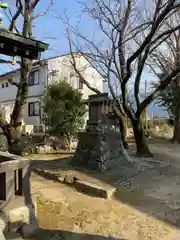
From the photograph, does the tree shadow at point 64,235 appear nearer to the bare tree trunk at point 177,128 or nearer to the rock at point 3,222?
the rock at point 3,222

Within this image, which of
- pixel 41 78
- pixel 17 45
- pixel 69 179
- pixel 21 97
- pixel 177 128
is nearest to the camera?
pixel 17 45

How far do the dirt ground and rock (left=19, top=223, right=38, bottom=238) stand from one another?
0.16 m

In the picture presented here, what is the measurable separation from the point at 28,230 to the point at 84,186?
236cm

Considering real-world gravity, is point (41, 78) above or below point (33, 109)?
above

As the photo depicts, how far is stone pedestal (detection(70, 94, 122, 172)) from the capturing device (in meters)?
7.09

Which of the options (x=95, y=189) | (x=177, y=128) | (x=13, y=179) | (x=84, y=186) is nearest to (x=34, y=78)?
(x=177, y=128)

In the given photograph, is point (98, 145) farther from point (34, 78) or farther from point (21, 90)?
point (34, 78)

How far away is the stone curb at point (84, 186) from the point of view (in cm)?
518

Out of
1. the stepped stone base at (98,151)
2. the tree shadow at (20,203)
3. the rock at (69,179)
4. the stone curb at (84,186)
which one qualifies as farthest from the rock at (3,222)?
the stepped stone base at (98,151)

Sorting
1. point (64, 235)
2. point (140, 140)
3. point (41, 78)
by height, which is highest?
point (41, 78)

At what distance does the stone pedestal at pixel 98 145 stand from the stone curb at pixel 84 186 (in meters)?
1.14

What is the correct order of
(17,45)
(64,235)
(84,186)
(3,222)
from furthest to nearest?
1. (84,186)
2. (64,235)
3. (17,45)
4. (3,222)

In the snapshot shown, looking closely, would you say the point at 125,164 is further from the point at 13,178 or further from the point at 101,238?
the point at 13,178

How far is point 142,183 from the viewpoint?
6098 millimetres
